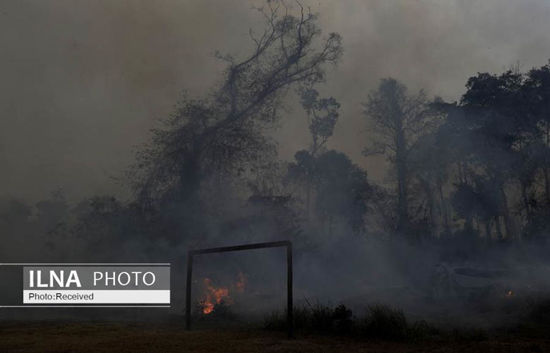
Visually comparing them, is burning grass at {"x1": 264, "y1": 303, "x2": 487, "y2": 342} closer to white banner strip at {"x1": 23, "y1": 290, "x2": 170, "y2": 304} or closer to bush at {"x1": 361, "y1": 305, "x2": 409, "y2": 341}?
bush at {"x1": 361, "y1": 305, "x2": 409, "y2": 341}

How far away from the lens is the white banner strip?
1986 centimetres

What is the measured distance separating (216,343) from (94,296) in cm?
1246

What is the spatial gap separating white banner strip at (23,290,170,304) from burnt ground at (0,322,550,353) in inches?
167

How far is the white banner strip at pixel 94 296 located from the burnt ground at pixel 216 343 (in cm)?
423

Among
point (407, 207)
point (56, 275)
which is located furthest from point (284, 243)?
point (407, 207)

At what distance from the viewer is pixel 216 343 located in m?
12.3

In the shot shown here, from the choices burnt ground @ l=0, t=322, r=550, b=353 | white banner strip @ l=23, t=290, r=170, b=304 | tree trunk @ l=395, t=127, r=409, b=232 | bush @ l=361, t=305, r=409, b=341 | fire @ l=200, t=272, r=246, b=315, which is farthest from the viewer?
tree trunk @ l=395, t=127, r=409, b=232

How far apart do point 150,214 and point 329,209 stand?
76.1ft

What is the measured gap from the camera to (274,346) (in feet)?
38.4

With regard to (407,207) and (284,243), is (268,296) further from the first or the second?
(407,207)

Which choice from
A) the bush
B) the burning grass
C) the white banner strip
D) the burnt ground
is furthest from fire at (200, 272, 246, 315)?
the bush

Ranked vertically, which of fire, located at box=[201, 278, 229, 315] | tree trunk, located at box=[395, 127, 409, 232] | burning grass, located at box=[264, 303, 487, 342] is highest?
tree trunk, located at box=[395, 127, 409, 232]

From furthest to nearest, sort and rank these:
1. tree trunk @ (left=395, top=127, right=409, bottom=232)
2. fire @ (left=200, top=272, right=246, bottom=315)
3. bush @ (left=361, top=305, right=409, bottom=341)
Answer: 1. tree trunk @ (left=395, top=127, right=409, bottom=232)
2. fire @ (left=200, top=272, right=246, bottom=315)
3. bush @ (left=361, top=305, right=409, bottom=341)

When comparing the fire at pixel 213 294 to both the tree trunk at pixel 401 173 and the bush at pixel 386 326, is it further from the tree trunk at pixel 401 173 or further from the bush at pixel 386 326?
the tree trunk at pixel 401 173
